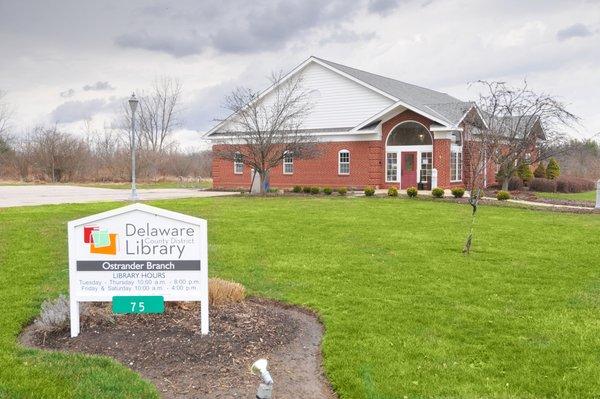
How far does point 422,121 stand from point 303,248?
65.8 ft

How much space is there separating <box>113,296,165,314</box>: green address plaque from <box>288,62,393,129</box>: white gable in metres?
26.7

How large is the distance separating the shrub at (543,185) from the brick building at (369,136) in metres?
3.90

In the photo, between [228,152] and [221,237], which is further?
[228,152]

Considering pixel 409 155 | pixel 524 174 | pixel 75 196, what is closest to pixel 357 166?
pixel 409 155

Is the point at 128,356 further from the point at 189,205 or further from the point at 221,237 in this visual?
the point at 189,205

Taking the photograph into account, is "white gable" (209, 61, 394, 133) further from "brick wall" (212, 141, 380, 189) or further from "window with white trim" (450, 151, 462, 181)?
"window with white trim" (450, 151, 462, 181)

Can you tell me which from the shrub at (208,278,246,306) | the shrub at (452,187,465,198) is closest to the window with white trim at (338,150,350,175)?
the shrub at (452,187,465,198)

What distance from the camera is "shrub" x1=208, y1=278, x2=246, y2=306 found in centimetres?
664

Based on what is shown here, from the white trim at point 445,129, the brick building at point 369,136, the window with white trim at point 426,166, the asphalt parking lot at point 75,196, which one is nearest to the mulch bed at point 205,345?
the asphalt parking lot at point 75,196

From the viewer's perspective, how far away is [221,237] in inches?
499

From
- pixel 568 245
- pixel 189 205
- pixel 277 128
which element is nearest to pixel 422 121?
pixel 277 128

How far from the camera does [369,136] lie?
3086 centimetres

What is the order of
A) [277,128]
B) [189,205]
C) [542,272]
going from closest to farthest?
[542,272], [189,205], [277,128]

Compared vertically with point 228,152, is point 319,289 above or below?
below
